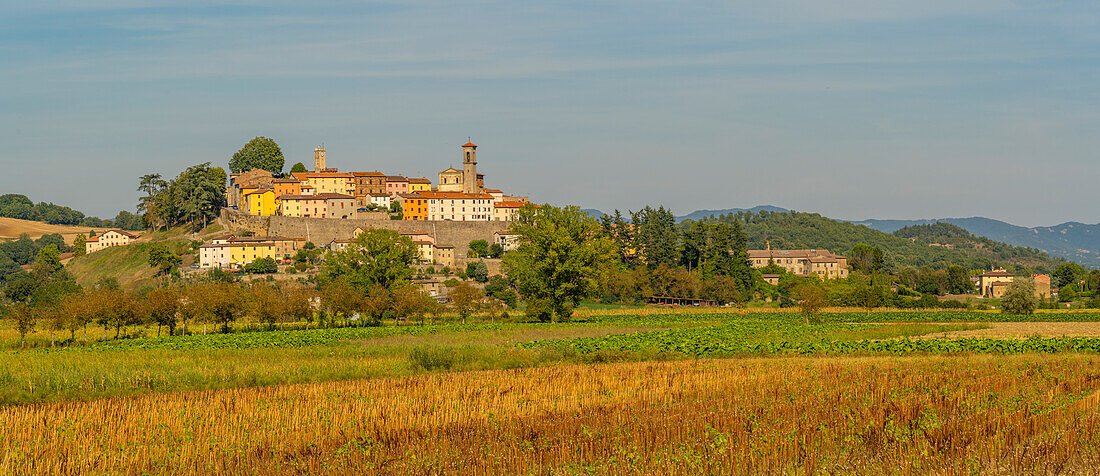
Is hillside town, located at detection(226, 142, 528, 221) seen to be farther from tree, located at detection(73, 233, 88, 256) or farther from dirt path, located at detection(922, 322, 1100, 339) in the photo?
dirt path, located at detection(922, 322, 1100, 339)

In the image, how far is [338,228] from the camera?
4685 inches

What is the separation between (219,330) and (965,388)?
49.2 metres

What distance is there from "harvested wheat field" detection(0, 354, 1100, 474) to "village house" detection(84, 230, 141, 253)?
116m

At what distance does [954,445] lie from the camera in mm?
14695

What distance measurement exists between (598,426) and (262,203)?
11459 cm

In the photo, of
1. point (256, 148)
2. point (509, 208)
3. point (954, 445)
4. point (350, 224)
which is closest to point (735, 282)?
point (509, 208)

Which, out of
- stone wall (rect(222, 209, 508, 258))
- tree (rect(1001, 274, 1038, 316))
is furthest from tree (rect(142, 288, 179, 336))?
tree (rect(1001, 274, 1038, 316))

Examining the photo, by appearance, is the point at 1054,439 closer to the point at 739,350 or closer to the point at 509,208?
the point at 739,350

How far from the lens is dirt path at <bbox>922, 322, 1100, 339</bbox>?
46.1 m

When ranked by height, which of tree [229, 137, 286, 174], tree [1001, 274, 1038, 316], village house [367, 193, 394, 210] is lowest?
tree [1001, 274, 1038, 316]

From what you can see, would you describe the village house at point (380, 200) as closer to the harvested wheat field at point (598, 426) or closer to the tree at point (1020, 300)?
→ the tree at point (1020, 300)

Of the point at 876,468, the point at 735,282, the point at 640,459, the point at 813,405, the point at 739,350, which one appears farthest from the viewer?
the point at 735,282

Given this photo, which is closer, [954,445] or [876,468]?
[876,468]

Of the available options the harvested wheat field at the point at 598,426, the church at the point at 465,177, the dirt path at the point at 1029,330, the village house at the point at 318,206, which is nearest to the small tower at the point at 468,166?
the church at the point at 465,177
